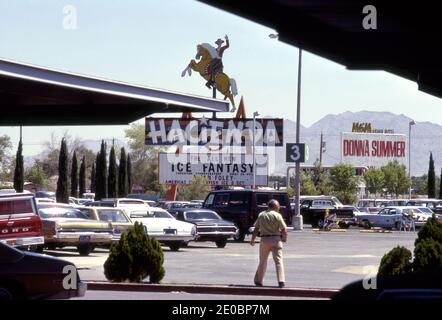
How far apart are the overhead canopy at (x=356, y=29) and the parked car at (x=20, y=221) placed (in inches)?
661

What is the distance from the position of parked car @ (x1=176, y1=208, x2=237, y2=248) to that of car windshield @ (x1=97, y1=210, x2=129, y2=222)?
9.46 feet

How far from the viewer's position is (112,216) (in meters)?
25.2

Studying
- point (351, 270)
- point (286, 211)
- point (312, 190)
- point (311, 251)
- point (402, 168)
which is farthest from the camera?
point (402, 168)

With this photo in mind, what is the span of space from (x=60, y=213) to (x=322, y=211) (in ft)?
86.1

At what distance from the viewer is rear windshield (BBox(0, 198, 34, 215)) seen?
19.4 m

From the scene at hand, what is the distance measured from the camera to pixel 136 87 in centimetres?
1309

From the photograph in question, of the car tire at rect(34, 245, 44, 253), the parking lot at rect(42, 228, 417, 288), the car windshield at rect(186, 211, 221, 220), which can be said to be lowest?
the parking lot at rect(42, 228, 417, 288)

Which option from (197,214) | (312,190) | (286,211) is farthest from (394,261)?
(312,190)

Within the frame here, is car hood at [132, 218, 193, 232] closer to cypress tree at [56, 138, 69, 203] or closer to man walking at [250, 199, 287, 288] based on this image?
man walking at [250, 199, 287, 288]

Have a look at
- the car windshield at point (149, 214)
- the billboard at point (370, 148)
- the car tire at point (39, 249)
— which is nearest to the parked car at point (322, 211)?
the car windshield at point (149, 214)

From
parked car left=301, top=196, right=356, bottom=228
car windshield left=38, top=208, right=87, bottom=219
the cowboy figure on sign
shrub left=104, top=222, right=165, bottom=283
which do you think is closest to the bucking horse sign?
the cowboy figure on sign

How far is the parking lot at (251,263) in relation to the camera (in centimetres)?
1644
